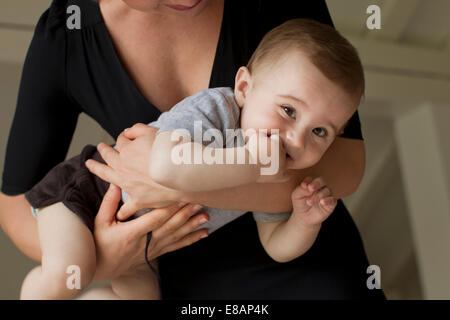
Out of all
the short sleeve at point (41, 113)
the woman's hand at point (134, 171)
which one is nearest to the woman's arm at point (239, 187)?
the woman's hand at point (134, 171)

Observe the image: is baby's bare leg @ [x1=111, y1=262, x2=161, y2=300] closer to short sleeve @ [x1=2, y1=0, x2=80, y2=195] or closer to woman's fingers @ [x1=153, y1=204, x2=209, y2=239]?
woman's fingers @ [x1=153, y1=204, x2=209, y2=239]

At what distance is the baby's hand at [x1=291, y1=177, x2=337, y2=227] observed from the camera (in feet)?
Result: 1.97

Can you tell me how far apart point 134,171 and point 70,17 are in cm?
24

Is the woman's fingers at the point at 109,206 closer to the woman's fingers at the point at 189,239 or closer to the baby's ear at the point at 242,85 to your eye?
the woman's fingers at the point at 189,239

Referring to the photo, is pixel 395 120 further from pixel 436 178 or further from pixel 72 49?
pixel 72 49

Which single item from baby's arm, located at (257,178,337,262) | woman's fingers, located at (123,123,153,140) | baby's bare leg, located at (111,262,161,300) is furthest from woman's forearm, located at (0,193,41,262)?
baby's arm, located at (257,178,337,262)

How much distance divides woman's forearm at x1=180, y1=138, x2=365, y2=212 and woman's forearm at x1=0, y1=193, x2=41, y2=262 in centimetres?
29

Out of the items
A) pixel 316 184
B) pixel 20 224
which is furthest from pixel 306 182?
pixel 20 224

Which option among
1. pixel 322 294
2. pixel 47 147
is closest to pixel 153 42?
pixel 47 147

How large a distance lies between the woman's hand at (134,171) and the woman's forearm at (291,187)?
41 millimetres

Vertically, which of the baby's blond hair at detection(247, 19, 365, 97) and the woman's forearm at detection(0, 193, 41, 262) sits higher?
the baby's blond hair at detection(247, 19, 365, 97)

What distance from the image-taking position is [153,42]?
0.62m

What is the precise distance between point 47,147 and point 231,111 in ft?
1.03

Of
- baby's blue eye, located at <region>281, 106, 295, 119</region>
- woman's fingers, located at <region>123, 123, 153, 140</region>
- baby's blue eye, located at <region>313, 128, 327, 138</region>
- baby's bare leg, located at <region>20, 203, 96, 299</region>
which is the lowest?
baby's bare leg, located at <region>20, 203, 96, 299</region>
